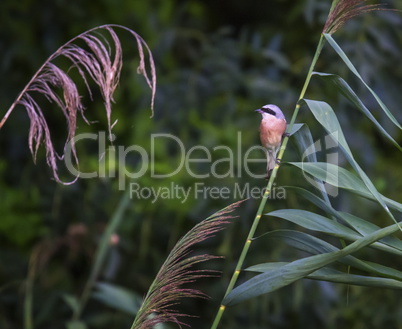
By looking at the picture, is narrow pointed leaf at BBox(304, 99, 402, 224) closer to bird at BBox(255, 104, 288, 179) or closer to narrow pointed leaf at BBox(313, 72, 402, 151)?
narrow pointed leaf at BBox(313, 72, 402, 151)

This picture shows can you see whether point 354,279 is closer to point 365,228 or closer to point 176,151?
point 365,228

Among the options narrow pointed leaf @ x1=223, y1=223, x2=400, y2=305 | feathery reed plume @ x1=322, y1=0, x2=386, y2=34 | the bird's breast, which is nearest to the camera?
narrow pointed leaf @ x1=223, y1=223, x2=400, y2=305

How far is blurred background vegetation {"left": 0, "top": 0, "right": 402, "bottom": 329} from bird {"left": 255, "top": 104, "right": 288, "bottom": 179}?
4.06 ft

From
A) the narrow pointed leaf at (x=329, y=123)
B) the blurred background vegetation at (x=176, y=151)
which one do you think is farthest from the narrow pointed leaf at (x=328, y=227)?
the blurred background vegetation at (x=176, y=151)

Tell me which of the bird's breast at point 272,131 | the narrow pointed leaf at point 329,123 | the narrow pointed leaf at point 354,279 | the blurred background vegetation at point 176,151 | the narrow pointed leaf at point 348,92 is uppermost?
the narrow pointed leaf at point 348,92

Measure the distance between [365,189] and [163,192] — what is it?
195 cm

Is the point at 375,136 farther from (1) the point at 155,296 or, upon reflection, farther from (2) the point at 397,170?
(1) the point at 155,296

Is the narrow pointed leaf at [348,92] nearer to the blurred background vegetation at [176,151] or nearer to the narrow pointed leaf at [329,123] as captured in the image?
the narrow pointed leaf at [329,123]

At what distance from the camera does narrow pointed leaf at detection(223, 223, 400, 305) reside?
3.33ft

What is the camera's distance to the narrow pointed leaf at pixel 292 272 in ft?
3.33

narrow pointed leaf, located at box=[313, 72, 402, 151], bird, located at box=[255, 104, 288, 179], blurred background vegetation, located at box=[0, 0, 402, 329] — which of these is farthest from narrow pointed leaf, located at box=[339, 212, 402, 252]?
blurred background vegetation, located at box=[0, 0, 402, 329]

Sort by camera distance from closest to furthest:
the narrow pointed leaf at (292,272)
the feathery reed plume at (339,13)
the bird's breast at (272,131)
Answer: the narrow pointed leaf at (292,272) → the feathery reed plume at (339,13) → the bird's breast at (272,131)

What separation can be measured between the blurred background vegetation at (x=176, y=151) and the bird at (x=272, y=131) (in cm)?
124

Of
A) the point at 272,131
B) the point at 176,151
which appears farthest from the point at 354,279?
the point at 176,151
